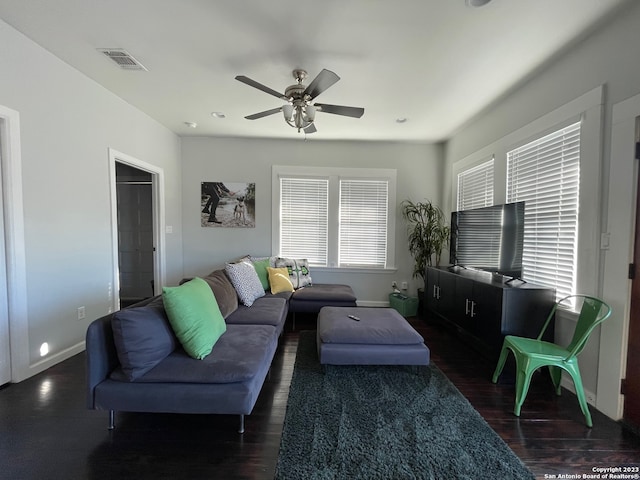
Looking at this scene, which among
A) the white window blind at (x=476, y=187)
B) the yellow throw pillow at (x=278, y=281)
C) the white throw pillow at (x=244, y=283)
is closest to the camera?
the white throw pillow at (x=244, y=283)

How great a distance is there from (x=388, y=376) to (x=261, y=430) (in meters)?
1.17

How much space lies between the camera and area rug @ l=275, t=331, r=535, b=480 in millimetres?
1407

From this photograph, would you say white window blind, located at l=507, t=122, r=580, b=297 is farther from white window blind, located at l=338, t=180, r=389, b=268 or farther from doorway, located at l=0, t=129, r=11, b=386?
doorway, located at l=0, t=129, r=11, b=386

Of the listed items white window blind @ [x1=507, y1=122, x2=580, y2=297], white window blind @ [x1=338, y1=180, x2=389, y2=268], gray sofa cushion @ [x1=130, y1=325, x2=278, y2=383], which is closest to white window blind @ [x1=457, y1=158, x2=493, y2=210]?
white window blind @ [x1=507, y1=122, x2=580, y2=297]

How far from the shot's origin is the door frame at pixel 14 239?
81.9 inches

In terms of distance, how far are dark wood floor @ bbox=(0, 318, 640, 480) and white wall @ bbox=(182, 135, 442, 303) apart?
8.10 feet

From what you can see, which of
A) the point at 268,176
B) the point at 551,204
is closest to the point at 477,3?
the point at 551,204

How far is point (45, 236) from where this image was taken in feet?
7.71

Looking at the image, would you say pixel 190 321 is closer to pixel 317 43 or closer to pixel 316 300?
pixel 316 300

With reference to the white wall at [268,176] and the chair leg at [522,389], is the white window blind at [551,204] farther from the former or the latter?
the white wall at [268,176]

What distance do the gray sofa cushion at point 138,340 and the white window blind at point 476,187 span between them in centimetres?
370

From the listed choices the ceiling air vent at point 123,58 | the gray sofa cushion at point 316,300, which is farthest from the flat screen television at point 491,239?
the ceiling air vent at point 123,58

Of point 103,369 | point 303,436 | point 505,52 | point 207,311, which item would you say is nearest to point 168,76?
point 207,311

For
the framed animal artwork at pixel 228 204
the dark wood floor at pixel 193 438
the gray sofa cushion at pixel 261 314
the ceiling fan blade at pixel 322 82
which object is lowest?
the dark wood floor at pixel 193 438
